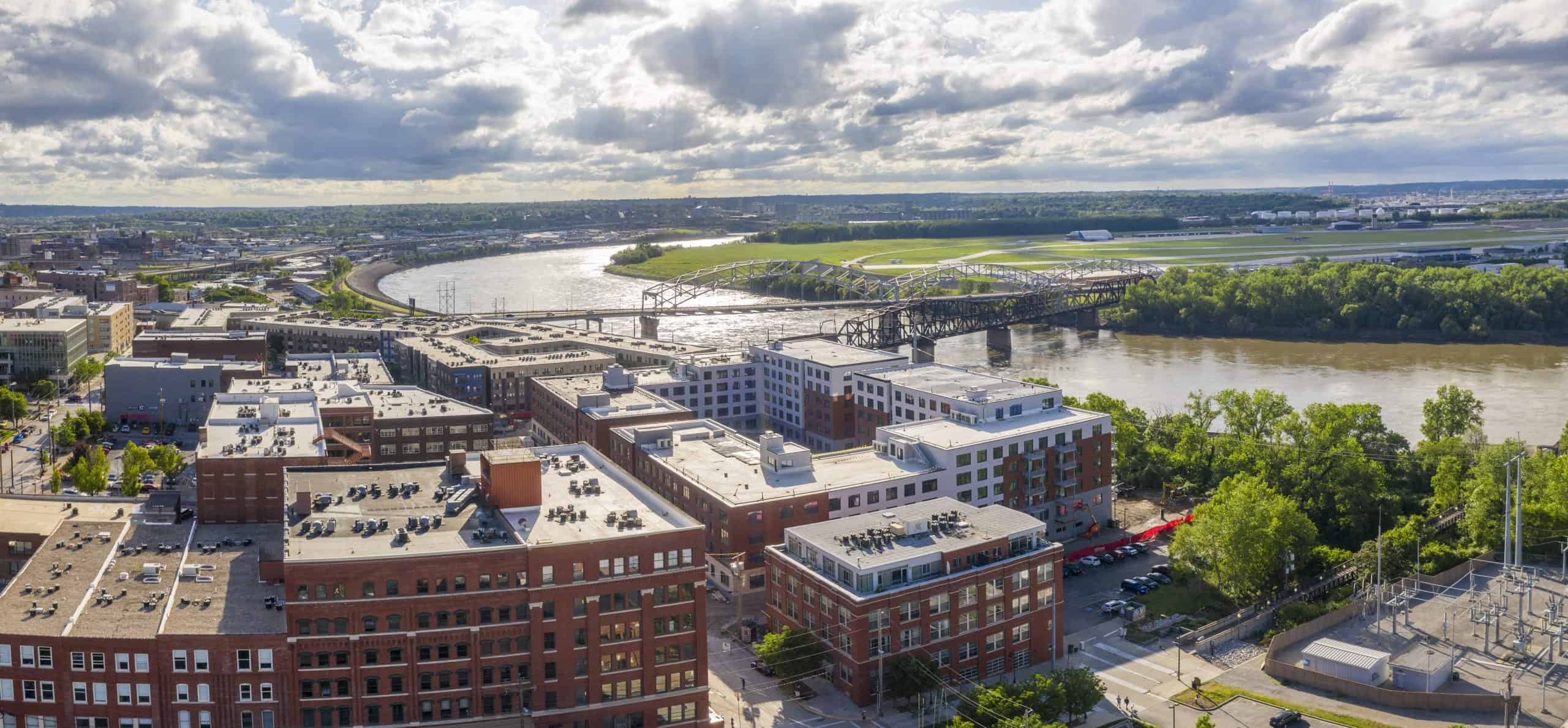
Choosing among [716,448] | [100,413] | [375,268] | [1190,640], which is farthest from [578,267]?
[1190,640]

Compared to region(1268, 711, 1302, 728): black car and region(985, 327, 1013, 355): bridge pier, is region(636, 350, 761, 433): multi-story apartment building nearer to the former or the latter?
region(1268, 711, 1302, 728): black car

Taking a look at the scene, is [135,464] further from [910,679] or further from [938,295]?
[938,295]

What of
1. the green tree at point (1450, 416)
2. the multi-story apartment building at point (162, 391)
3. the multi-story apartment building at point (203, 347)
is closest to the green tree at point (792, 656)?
the green tree at point (1450, 416)

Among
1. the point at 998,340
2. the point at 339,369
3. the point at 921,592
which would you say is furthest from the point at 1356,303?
the point at 921,592

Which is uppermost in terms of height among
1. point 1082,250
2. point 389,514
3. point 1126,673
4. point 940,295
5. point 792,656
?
point 1082,250

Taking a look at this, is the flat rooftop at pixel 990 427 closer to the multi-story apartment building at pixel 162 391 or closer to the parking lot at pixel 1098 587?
the parking lot at pixel 1098 587
